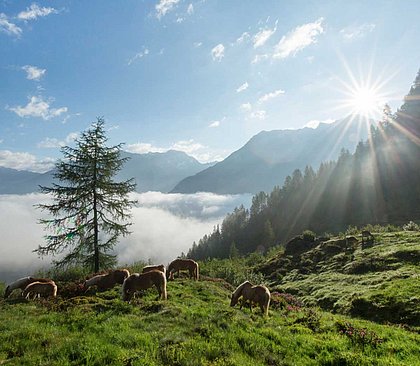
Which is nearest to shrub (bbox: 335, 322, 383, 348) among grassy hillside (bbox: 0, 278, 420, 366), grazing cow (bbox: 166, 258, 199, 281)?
grassy hillside (bbox: 0, 278, 420, 366)

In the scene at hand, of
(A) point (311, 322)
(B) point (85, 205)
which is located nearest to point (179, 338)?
(A) point (311, 322)

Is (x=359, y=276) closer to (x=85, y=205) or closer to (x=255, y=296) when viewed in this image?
(x=255, y=296)

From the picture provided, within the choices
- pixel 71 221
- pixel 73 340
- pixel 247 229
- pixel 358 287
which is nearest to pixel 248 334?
pixel 73 340

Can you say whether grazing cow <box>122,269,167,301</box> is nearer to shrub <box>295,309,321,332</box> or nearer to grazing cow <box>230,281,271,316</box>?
grazing cow <box>230,281,271,316</box>

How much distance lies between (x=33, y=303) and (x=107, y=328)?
332 inches

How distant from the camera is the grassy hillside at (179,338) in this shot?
8867 millimetres

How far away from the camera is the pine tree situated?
2822 cm

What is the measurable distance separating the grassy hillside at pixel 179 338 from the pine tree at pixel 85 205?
1364 cm

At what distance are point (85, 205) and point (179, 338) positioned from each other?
21748 millimetres

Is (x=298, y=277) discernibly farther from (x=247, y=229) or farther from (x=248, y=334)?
(x=247, y=229)

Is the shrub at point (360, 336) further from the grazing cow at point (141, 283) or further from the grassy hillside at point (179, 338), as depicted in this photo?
the grazing cow at point (141, 283)

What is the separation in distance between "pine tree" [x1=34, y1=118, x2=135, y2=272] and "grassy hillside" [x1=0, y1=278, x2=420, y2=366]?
13638mm

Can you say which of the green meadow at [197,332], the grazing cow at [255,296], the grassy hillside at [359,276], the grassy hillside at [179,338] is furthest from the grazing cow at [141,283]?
the grassy hillside at [359,276]

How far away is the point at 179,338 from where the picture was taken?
1016cm
